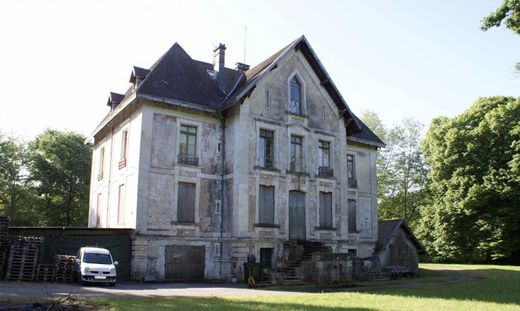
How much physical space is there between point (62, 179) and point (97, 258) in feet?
90.3

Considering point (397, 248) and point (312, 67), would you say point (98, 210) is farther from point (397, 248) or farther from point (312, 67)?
point (397, 248)

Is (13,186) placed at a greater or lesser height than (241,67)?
lesser

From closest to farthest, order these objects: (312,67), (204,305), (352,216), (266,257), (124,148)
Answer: (204,305) → (266,257) → (124,148) → (312,67) → (352,216)

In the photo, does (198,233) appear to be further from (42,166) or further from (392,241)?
(42,166)

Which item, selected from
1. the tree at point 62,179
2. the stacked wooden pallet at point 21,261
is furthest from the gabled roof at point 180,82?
the tree at point 62,179

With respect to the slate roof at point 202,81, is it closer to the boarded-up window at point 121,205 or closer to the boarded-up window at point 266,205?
the boarded-up window at point 266,205

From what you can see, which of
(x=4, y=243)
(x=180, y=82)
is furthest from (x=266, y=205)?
(x=4, y=243)

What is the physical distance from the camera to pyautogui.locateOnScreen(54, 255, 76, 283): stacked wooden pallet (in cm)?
2128

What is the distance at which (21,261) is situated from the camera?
21.0 meters

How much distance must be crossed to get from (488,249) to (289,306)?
32.2 metres

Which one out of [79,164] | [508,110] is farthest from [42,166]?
[508,110]

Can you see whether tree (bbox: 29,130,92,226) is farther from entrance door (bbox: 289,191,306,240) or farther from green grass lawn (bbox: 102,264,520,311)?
green grass lawn (bbox: 102,264,520,311)

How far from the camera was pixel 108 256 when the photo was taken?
21156 mm

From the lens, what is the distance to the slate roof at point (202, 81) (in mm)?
25594
